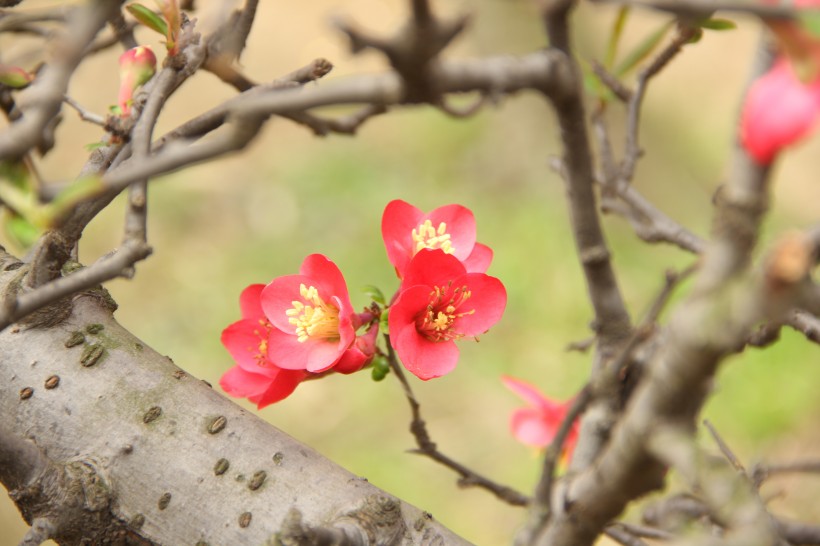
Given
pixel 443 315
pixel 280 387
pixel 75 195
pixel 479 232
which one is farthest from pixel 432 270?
pixel 479 232

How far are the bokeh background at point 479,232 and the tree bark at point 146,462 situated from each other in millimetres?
1426

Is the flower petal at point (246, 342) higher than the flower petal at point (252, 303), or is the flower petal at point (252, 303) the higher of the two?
the flower petal at point (252, 303)

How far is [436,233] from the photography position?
68 centimetres

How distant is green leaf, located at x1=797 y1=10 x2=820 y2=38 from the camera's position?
0.33 metres

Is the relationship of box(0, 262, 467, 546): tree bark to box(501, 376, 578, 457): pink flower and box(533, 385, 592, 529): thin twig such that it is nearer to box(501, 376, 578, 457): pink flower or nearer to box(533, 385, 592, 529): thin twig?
box(533, 385, 592, 529): thin twig

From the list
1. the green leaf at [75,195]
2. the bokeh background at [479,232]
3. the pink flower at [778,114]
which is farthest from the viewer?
the bokeh background at [479,232]

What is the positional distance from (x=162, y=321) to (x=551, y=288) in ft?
4.00

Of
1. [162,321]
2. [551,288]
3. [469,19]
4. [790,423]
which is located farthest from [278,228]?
[469,19]

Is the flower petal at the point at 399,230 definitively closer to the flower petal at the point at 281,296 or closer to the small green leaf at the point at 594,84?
the flower petal at the point at 281,296

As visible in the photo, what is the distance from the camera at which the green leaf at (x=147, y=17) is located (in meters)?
0.66

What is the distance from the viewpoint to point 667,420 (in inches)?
14.3

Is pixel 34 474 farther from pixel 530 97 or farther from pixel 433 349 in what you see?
pixel 530 97

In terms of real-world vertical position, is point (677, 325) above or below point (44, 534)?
above

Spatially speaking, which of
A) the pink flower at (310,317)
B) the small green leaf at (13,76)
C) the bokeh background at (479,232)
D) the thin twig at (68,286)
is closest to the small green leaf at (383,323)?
the pink flower at (310,317)
